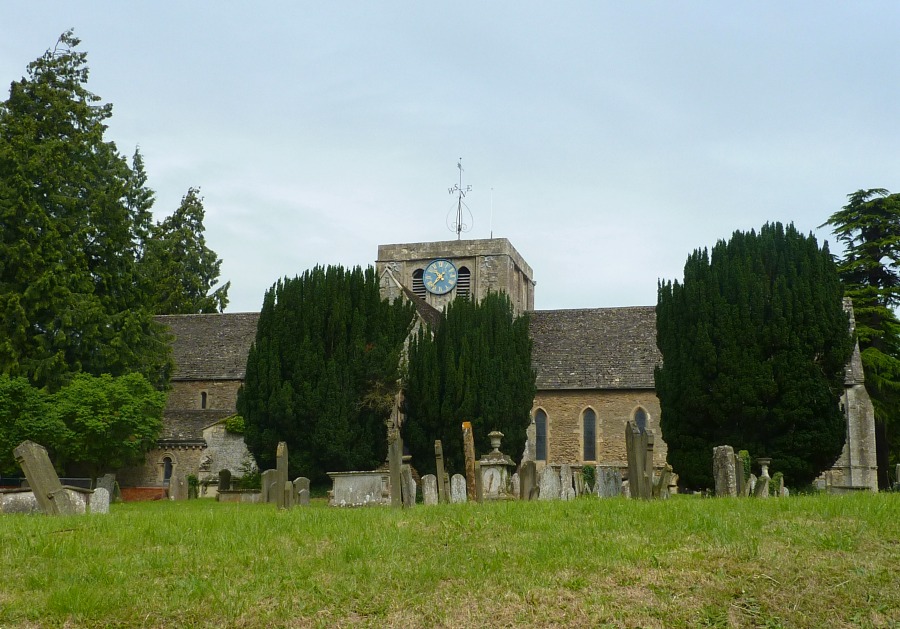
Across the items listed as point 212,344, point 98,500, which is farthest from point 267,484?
point 212,344

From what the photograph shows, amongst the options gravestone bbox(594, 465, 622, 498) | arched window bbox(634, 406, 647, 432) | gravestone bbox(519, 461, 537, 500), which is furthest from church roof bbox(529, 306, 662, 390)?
gravestone bbox(519, 461, 537, 500)

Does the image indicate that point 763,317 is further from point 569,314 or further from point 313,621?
point 313,621

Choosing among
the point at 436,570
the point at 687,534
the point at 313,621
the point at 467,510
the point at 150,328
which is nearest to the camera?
the point at 313,621

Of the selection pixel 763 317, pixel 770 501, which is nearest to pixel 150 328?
pixel 763 317

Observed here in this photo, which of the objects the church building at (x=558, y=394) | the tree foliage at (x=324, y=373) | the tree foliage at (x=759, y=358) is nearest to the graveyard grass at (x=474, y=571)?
the tree foliage at (x=759, y=358)

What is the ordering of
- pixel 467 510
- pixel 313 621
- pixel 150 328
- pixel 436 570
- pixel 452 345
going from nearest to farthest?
pixel 313 621 → pixel 436 570 → pixel 467 510 → pixel 452 345 → pixel 150 328

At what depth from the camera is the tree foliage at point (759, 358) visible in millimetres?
24969

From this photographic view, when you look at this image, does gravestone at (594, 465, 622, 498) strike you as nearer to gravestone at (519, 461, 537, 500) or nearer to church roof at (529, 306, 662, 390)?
gravestone at (519, 461, 537, 500)

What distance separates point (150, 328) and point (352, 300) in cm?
778

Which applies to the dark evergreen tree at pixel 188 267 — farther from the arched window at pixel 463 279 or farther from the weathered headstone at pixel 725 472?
the weathered headstone at pixel 725 472

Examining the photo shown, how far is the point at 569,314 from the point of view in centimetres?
3912

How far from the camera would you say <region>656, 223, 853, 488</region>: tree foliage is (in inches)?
983

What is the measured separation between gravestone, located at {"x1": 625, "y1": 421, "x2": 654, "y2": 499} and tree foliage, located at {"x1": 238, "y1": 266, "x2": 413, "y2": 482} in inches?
542

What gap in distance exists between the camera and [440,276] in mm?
43531
